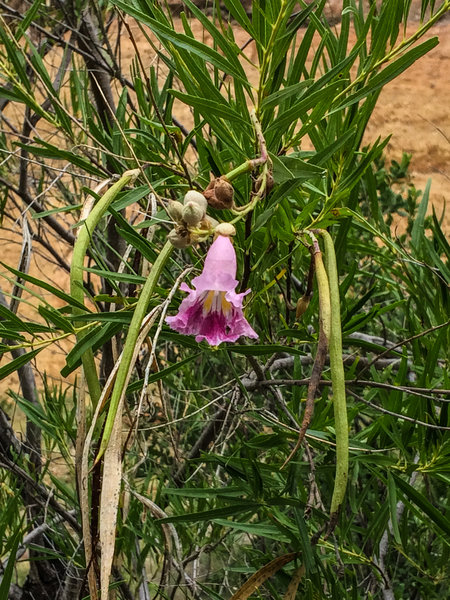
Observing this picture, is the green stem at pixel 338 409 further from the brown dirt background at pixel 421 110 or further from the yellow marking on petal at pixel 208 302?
the brown dirt background at pixel 421 110

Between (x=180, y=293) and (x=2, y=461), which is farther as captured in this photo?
(x=2, y=461)

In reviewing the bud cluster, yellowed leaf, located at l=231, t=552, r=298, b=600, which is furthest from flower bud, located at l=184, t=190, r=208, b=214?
yellowed leaf, located at l=231, t=552, r=298, b=600

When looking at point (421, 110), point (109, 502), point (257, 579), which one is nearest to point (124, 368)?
point (109, 502)

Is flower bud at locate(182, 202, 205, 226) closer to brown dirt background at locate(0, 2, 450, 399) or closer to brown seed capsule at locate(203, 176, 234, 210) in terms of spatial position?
brown seed capsule at locate(203, 176, 234, 210)

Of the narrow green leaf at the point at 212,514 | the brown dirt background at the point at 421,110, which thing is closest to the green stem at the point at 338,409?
the narrow green leaf at the point at 212,514

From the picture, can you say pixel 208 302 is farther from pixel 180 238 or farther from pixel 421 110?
pixel 421 110

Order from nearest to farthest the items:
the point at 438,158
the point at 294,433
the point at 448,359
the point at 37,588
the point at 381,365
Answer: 1. the point at 294,433
2. the point at 448,359
3. the point at 381,365
4. the point at 37,588
5. the point at 438,158

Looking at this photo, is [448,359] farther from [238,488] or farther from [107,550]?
[107,550]

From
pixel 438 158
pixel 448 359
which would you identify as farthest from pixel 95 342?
pixel 438 158
